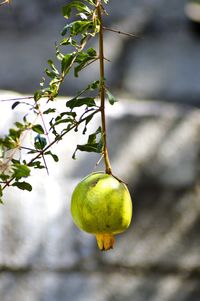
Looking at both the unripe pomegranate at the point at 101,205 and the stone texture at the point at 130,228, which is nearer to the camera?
the unripe pomegranate at the point at 101,205

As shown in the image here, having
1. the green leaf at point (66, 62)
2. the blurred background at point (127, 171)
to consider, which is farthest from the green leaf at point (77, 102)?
the blurred background at point (127, 171)

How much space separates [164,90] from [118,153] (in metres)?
0.21

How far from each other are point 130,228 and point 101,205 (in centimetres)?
133

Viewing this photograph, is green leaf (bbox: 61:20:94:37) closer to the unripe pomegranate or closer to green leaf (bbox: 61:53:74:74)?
green leaf (bbox: 61:53:74:74)

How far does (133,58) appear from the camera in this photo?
2041 millimetres

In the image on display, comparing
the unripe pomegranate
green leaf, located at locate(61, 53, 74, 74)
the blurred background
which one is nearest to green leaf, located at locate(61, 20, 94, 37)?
green leaf, located at locate(61, 53, 74, 74)

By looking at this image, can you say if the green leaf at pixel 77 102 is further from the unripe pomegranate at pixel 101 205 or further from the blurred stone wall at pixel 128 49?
the blurred stone wall at pixel 128 49

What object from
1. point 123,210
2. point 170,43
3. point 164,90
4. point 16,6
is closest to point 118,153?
point 164,90

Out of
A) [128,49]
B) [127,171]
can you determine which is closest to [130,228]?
[127,171]

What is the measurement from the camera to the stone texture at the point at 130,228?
196cm

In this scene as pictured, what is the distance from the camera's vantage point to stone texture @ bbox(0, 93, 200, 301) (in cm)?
196

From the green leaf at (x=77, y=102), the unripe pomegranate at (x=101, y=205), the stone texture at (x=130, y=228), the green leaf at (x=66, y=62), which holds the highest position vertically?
the stone texture at (x=130, y=228)

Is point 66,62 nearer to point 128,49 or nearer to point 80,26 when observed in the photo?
point 80,26

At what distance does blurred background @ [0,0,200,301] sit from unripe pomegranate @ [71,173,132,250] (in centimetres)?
123
